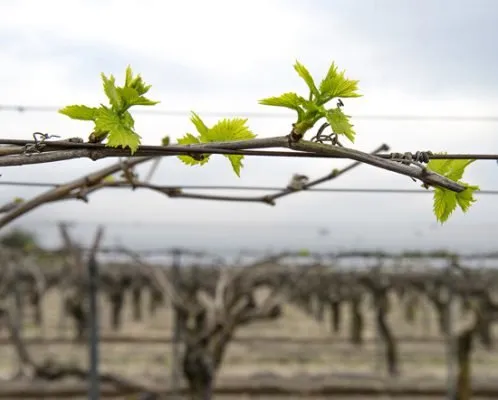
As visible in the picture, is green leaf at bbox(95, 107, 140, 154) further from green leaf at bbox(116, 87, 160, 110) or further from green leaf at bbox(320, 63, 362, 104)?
green leaf at bbox(320, 63, 362, 104)

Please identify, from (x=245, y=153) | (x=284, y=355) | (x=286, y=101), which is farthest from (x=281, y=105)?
(x=284, y=355)

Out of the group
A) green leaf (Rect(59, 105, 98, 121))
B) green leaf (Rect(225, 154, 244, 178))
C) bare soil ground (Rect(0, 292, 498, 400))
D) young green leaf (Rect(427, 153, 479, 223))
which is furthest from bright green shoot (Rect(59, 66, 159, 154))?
bare soil ground (Rect(0, 292, 498, 400))

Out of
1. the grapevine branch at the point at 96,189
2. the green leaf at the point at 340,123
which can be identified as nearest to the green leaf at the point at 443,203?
the green leaf at the point at 340,123

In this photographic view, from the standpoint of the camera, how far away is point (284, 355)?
14.0 metres

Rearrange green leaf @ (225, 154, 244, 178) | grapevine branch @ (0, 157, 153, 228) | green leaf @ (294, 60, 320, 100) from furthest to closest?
grapevine branch @ (0, 157, 153, 228) → green leaf @ (225, 154, 244, 178) → green leaf @ (294, 60, 320, 100)

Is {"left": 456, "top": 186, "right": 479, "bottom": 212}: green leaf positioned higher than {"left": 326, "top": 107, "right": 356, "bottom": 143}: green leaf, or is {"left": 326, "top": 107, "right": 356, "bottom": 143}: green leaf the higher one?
{"left": 326, "top": 107, "right": 356, "bottom": 143}: green leaf

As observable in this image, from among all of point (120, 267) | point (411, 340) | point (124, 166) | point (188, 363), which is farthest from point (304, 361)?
point (124, 166)

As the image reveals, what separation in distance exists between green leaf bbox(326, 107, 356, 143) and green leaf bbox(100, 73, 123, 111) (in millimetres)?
277

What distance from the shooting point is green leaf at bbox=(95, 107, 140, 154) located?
104 cm

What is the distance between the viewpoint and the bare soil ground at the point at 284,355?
35.5 ft

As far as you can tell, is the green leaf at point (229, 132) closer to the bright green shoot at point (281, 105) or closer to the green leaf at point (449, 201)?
the bright green shoot at point (281, 105)

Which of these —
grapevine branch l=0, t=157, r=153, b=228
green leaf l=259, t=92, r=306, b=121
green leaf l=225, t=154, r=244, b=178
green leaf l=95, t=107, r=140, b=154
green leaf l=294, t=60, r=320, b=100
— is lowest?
grapevine branch l=0, t=157, r=153, b=228

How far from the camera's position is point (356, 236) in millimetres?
28828

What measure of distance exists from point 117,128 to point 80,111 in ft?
0.21
